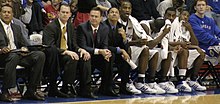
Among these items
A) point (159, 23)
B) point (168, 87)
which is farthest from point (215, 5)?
point (168, 87)

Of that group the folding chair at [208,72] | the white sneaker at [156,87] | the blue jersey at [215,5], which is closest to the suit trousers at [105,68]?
the white sneaker at [156,87]

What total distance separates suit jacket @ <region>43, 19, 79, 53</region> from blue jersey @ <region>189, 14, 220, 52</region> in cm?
277

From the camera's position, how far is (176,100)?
22.5 ft

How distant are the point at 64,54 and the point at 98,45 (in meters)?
0.69

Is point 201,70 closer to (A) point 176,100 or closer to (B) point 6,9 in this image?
(A) point 176,100

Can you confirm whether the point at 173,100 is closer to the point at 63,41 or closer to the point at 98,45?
the point at 98,45

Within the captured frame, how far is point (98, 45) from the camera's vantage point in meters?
7.20

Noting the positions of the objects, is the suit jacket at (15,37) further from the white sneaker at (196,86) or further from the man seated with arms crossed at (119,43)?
the white sneaker at (196,86)

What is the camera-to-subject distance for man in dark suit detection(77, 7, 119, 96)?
7030 millimetres

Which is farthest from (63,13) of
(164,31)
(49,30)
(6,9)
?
(164,31)

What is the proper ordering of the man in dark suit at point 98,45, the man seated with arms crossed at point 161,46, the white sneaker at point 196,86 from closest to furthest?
the man in dark suit at point 98,45
the man seated with arms crossed at point 161,46
the white sneaker at point 196,86

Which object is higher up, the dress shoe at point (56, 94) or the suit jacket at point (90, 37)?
the suit jacket at point (90, 37)

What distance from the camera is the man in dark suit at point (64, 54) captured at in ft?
21.9

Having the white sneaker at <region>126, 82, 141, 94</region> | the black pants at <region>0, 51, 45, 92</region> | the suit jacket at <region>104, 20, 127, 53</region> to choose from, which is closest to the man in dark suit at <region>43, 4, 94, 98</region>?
the black pants at <region>0, 51, 45, 92</region>
